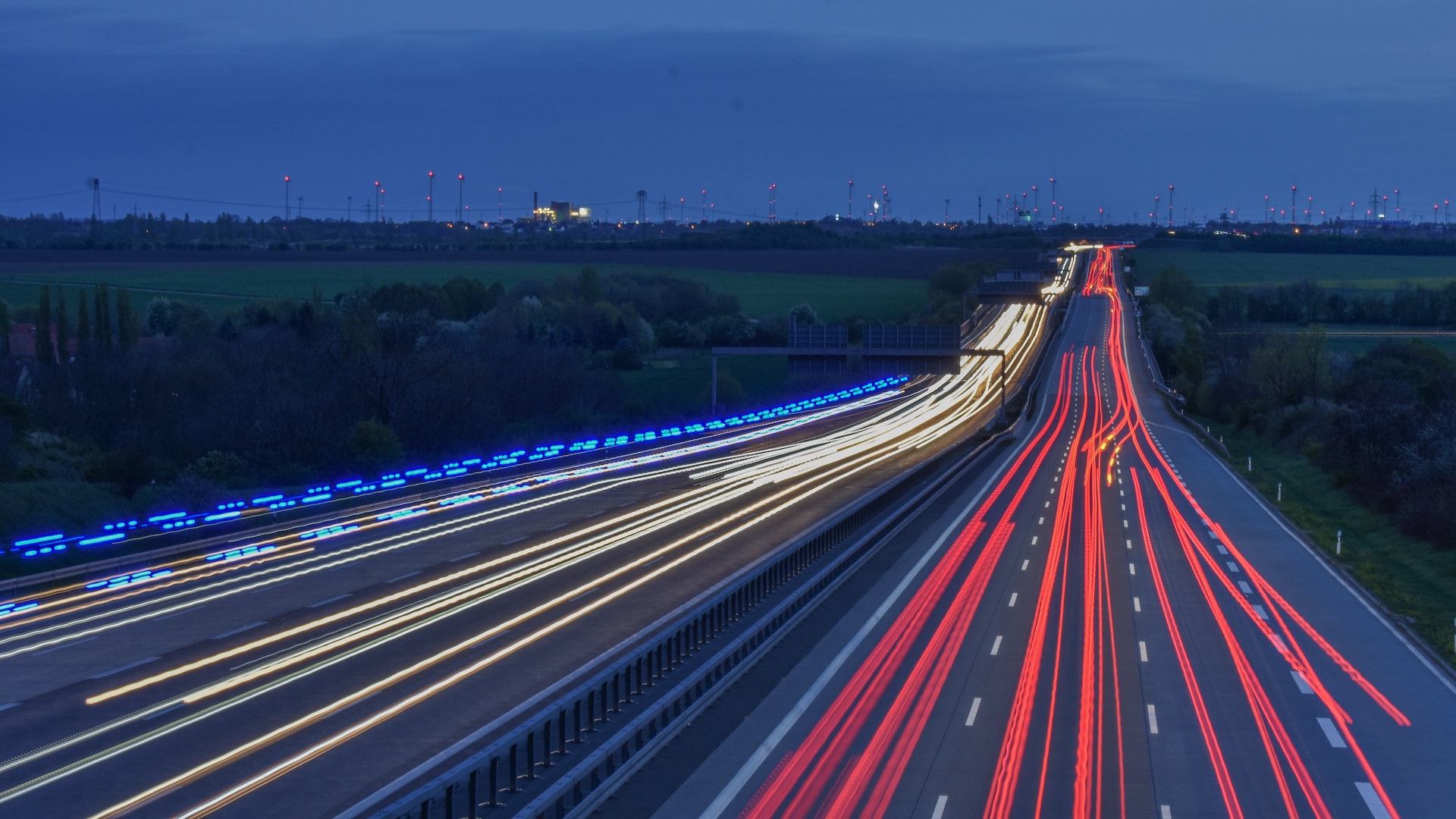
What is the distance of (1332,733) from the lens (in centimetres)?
1664

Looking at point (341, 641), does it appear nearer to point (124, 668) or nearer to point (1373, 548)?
point (124, 668)

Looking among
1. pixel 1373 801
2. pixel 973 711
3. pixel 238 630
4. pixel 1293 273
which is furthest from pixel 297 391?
pixel 1293 273

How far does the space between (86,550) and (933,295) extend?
411 ft

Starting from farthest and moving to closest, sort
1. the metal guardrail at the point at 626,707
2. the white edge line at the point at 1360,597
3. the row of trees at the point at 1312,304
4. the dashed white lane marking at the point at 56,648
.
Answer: the row of trees at the point at 1312,304 < the white edge line at the point at 1360,597 < the dashed white lane marking at the point at 56,648 < the metal guardrail at the point at 626,707

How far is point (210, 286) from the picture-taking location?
428ft

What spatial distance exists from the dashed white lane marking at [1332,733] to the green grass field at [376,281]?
329 feet

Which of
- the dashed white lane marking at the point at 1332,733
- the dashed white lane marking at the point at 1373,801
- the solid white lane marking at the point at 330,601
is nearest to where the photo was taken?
the dashed white lane marking at the point at 1373,801

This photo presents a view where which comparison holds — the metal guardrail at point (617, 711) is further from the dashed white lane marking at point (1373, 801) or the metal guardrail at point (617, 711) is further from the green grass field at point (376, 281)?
the green grass field at point (376, 281)

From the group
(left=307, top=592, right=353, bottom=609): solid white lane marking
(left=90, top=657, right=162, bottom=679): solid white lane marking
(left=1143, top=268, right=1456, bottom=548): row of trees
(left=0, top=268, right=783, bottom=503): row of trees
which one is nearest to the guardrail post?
(left=90, top=657, right=162, bottom=679): solid white lane marking

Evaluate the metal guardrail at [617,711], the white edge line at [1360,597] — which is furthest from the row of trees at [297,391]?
the white edge line at [1360,597]

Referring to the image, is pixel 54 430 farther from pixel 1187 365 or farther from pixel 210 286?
pixel 210 286

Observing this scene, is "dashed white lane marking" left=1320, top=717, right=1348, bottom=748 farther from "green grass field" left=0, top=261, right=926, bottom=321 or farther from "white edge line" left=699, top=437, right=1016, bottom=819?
"green grass field" left=0, top=261, right=926, bottom=321

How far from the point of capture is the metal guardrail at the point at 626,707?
1205cm

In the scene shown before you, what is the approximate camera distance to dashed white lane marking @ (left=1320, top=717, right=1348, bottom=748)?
16.1 m
